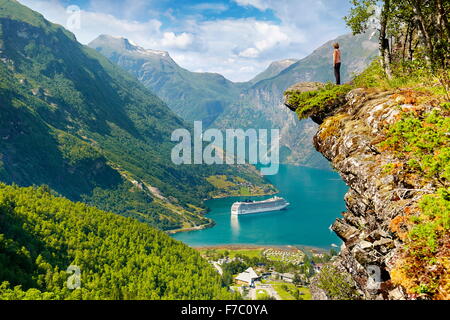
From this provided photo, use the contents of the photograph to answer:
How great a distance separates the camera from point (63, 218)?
3095 inches

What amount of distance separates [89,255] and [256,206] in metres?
135

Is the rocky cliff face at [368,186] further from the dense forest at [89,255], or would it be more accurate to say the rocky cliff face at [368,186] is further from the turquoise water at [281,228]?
the turquoise water at [281,228]

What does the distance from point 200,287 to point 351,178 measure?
7083cm

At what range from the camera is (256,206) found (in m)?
194

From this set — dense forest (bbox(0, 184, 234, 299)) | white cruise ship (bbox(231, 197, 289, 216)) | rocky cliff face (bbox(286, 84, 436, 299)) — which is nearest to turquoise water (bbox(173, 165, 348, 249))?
white cruise ship (bbox(231, 197, 289, 216))

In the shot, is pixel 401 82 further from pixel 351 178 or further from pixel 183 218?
pixel 183 218

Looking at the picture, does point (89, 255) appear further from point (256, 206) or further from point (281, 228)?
point (256, 206)

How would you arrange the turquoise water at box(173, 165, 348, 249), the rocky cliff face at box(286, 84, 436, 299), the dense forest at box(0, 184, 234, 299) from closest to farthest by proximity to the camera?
the rocky cliff face at box(286, 84, 436, 299), the dense forest at box(0, 184, 234, 299), the turquoise water at box(173, 165, 348, 249)

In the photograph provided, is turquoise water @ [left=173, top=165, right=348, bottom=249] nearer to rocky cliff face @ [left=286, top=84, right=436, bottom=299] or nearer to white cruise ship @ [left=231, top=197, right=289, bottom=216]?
white cruise ship @ [left=231, top=197, right=289, bottom=216]

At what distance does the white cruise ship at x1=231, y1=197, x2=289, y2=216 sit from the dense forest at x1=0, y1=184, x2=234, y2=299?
9624cm

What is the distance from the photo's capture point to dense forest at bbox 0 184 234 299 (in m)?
54.0

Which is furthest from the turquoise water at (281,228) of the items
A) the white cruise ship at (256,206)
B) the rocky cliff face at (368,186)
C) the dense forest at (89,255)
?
the rocky cliff face at (368,186)

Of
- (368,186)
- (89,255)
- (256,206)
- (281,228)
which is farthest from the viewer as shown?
(256,206)

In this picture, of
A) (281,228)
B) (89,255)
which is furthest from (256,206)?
(89,255)
